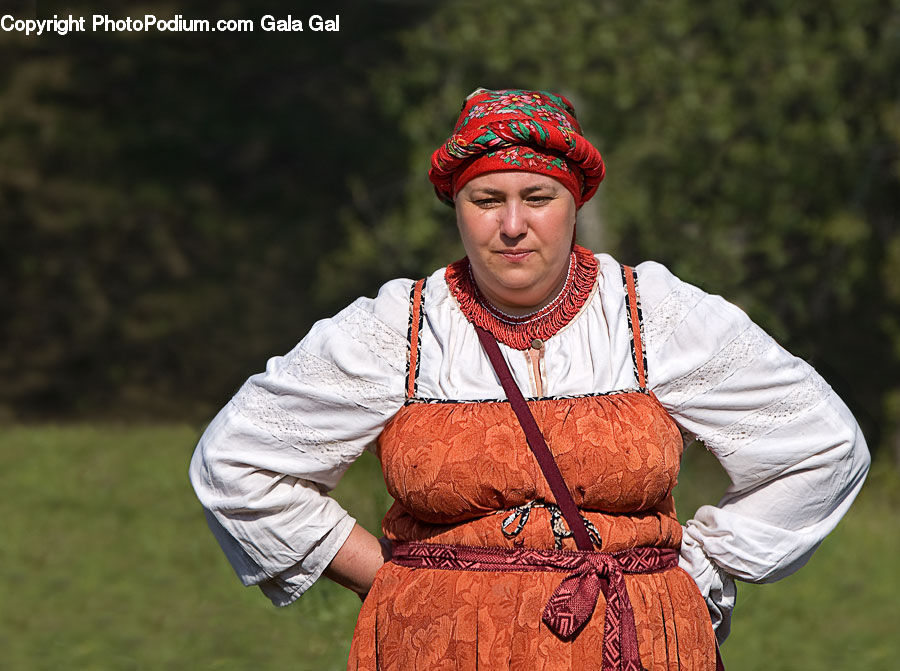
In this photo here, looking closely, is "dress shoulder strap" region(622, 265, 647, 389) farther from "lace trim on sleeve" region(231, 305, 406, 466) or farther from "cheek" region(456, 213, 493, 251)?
"lace trim on sleeve" region(231, 305, 406, 466)

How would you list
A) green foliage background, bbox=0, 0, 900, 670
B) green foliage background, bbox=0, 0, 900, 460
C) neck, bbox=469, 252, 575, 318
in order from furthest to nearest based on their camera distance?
green foliage background, bbox=0, 0, 900, 460 → green foliage background, bbox=0, 0, 900, 670 → neck, bbox=469, 252, 575, 318

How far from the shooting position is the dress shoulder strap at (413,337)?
2473 mm

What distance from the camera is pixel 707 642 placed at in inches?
98.0

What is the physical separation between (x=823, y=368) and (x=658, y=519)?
0.64 m

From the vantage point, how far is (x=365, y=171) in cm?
1399

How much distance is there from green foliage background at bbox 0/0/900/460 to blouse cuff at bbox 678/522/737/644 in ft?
20.1

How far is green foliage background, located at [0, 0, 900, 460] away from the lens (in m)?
9.16

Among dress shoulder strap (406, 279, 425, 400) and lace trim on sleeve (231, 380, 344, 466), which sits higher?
dress shoulder strap (406, 279, 425, 400)

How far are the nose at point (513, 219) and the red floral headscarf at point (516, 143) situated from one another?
7 cm

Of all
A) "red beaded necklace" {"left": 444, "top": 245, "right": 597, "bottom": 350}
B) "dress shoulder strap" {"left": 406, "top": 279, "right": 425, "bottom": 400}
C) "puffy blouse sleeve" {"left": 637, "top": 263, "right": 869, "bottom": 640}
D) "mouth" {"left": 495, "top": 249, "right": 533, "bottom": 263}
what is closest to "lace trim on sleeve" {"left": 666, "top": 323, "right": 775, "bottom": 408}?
A: "puffy blouse sleeve" {"left": 637, "top": 263, "right": 869, "bottom": 640}

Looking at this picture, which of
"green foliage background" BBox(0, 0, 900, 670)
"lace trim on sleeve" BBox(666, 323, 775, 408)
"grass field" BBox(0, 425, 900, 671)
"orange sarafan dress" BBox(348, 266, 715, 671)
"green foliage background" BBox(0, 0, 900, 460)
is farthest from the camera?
"green foliage background" BBox(0, 0, 900, 460)

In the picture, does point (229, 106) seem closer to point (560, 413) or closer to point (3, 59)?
point (3, 59)

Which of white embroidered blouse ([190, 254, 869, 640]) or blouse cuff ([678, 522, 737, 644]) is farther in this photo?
blouse cuff ([678, 522, 737, 644])

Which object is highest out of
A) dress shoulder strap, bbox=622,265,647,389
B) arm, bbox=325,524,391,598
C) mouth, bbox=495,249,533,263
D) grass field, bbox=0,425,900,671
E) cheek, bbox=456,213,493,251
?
cheek, bbox=456,213,493,251
